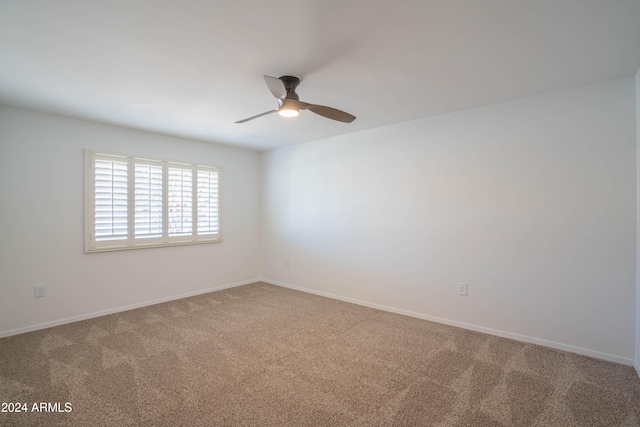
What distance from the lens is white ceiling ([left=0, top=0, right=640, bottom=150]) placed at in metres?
1.67

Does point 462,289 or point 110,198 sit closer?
point 462,289

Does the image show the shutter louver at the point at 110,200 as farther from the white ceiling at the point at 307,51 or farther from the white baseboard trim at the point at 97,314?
the white baseboard trim at the point at 97,314

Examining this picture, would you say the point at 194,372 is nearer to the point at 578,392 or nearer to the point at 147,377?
the point at 147,377

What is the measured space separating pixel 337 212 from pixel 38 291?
3631 mm

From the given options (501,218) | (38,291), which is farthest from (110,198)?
(501,218)

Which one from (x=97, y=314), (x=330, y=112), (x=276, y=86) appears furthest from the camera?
(x=97, y=314)

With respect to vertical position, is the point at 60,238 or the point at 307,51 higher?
the point at 307,51

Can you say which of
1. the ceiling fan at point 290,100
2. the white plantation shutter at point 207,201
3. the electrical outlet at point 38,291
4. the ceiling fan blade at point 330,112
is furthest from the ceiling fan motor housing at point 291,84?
the electrical outlet at point 38,291

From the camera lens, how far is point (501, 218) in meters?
3.06

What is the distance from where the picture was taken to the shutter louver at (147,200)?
3.96 m

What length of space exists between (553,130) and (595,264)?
4.11ft

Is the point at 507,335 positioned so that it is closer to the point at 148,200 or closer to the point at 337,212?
the point at 337,212

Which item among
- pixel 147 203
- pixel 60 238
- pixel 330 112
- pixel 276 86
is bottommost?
pixel 60 238

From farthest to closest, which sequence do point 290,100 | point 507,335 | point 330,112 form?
point 507,335, point 330,112, point 290,100
